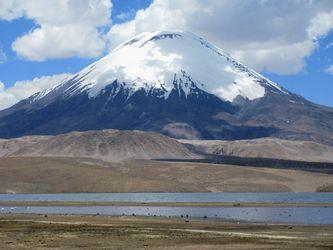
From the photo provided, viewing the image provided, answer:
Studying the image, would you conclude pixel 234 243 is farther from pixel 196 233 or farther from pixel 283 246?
pixel 196 233

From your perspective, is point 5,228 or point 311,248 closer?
point 311,248

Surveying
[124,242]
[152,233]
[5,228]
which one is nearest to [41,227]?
[5,228]

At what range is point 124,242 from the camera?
56906 mm

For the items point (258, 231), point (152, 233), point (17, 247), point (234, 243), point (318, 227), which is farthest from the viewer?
point (318, 227)

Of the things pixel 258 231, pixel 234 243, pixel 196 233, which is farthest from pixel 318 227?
pixel 234 243

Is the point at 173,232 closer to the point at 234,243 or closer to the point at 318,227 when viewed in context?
the point at 234,243

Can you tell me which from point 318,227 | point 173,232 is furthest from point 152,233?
point 318,227

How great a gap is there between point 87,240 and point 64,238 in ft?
8.89

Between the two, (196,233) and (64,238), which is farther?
(196,233)

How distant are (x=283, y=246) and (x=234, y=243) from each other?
181 inches

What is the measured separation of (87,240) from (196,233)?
45.8ft

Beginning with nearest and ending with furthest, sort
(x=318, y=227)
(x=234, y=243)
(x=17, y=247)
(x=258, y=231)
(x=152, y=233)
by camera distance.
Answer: (x=17, y=247) → (x=234, y=243) → (x=152, y=233) → (x=258, y=231) → (x=318, y=227)

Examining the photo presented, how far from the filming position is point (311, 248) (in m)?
52.1

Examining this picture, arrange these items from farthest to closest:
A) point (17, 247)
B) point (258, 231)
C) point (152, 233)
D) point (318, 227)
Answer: point (318, 227) < point (258, 231) < point (152, 233) < point (17, 247)
